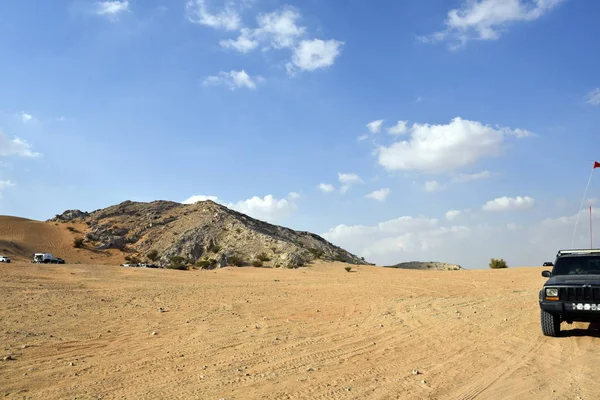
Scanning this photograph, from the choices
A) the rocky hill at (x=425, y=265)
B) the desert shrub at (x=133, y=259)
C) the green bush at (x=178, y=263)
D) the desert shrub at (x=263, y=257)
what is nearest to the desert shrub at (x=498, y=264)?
the rocky hill at (x=425, y=265)

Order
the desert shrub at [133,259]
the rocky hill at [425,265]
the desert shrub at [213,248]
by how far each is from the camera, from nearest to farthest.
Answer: the desert shrub at [213,248] < the desert shrub at [133,259] < the rocky hill at [425,265]

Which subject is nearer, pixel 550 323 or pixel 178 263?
pixel 550 323

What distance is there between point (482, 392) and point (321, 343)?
4016mm

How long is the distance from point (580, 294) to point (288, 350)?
6263mm

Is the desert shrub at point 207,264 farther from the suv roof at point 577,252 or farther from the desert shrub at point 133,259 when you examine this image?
the suv roof at point 577,252

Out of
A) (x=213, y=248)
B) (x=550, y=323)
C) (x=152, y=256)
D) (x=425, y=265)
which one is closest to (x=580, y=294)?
(x=550, y=323)

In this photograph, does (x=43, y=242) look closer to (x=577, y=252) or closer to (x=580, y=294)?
(x=577, y=252)

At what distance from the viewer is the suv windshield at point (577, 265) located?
1171 centimetres

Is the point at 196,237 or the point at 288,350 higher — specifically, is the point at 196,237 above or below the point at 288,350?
above

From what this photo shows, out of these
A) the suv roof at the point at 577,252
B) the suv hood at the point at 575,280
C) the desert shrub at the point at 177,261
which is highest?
Answer: the desert shrub at the point at 177,261

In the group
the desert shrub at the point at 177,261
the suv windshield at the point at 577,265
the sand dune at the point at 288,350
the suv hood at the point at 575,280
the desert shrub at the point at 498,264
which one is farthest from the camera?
the desert shrub at the point at 177,261

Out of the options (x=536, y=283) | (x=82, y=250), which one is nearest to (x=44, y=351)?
(x=536, y=283)

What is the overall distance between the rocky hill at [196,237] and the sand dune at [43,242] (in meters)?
1.91

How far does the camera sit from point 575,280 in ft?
35.2
